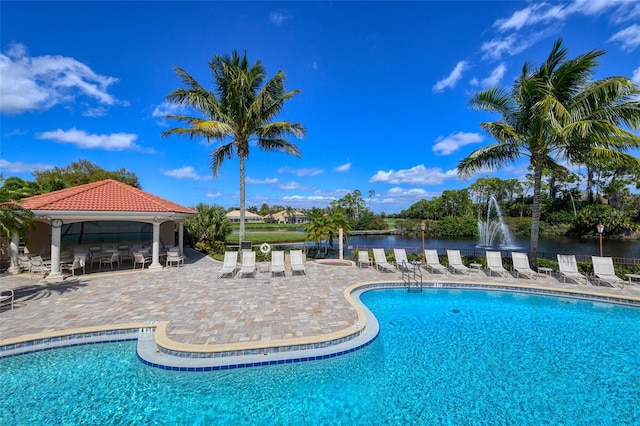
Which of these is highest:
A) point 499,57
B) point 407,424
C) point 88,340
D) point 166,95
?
point 499,57

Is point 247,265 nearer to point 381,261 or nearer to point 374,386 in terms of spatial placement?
point 381,261

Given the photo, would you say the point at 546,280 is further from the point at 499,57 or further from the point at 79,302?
the point at 79,302

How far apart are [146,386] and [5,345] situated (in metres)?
3.31

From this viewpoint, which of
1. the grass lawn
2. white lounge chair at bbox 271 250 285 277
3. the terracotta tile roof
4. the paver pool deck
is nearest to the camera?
the paver pool deck

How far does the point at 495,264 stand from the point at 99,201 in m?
17.5

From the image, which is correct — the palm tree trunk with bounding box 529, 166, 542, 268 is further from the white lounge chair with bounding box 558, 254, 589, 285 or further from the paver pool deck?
the paver pool deck

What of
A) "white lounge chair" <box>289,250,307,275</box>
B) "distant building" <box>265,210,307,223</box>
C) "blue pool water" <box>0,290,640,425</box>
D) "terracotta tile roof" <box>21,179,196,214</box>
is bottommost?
"blue pool water" <box>0,290,640,425</box>

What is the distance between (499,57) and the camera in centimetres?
1371

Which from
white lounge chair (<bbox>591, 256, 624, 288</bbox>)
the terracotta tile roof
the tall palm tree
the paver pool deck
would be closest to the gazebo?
the terracotta tile roof

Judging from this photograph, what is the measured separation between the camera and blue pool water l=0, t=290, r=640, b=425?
4.05 meters

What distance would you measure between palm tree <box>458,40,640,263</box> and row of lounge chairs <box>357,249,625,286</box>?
1170 mm

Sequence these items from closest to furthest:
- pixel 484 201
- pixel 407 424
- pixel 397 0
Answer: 1. pixel 407 424
2. pixel 397 0
3. pixel 484 201

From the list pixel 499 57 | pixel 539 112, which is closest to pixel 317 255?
pixel 539 112

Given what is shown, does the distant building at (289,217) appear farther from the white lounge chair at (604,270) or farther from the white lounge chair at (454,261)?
the white lounge chair at (604,270)
